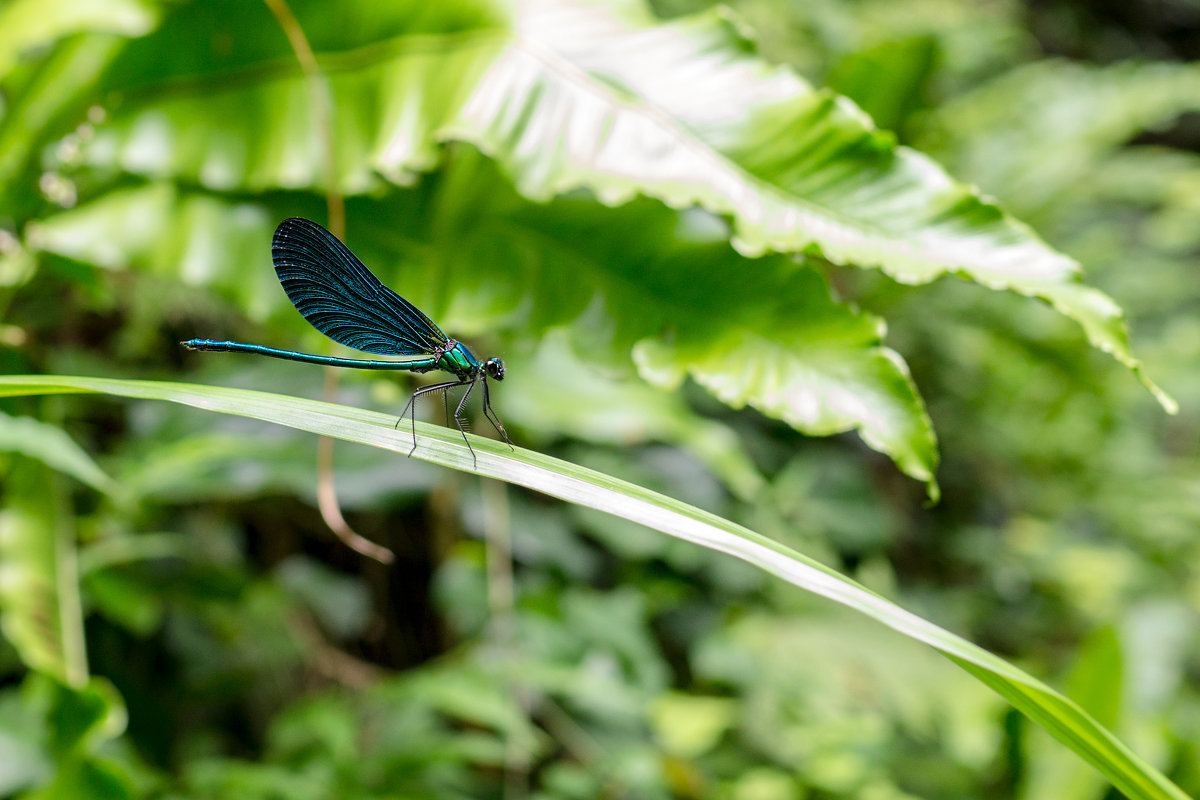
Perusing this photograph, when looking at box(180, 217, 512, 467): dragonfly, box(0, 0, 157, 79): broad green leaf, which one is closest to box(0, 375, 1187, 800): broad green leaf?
box(180, 217, 512, 467): dragonfly

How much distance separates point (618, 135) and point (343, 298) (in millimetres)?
365

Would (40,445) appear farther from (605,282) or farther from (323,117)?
(605,282)

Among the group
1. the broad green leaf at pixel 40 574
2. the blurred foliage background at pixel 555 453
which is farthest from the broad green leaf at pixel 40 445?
the broad green leaf at pixel 40 574

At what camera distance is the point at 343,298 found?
0.78 m

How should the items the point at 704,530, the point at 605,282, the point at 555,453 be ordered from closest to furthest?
the point at 704,530 < the point at 605,282 < the point at 555,453

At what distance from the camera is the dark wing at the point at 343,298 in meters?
0.72

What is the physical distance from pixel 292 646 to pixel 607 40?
4.89ft

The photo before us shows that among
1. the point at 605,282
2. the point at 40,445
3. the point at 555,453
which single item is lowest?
the point at 555,453

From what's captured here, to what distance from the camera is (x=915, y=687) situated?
1.93 metres

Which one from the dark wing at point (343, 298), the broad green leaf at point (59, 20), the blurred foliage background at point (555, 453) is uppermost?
the broad green leaf at point (59, 20)

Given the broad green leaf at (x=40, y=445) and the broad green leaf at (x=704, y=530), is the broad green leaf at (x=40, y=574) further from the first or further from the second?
the broad green leaf at (x=704, y=530)

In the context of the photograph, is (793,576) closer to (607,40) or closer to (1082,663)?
(607,40)

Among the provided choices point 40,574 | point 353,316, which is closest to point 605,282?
point 353,316

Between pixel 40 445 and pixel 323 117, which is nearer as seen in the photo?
pixel 40 445
